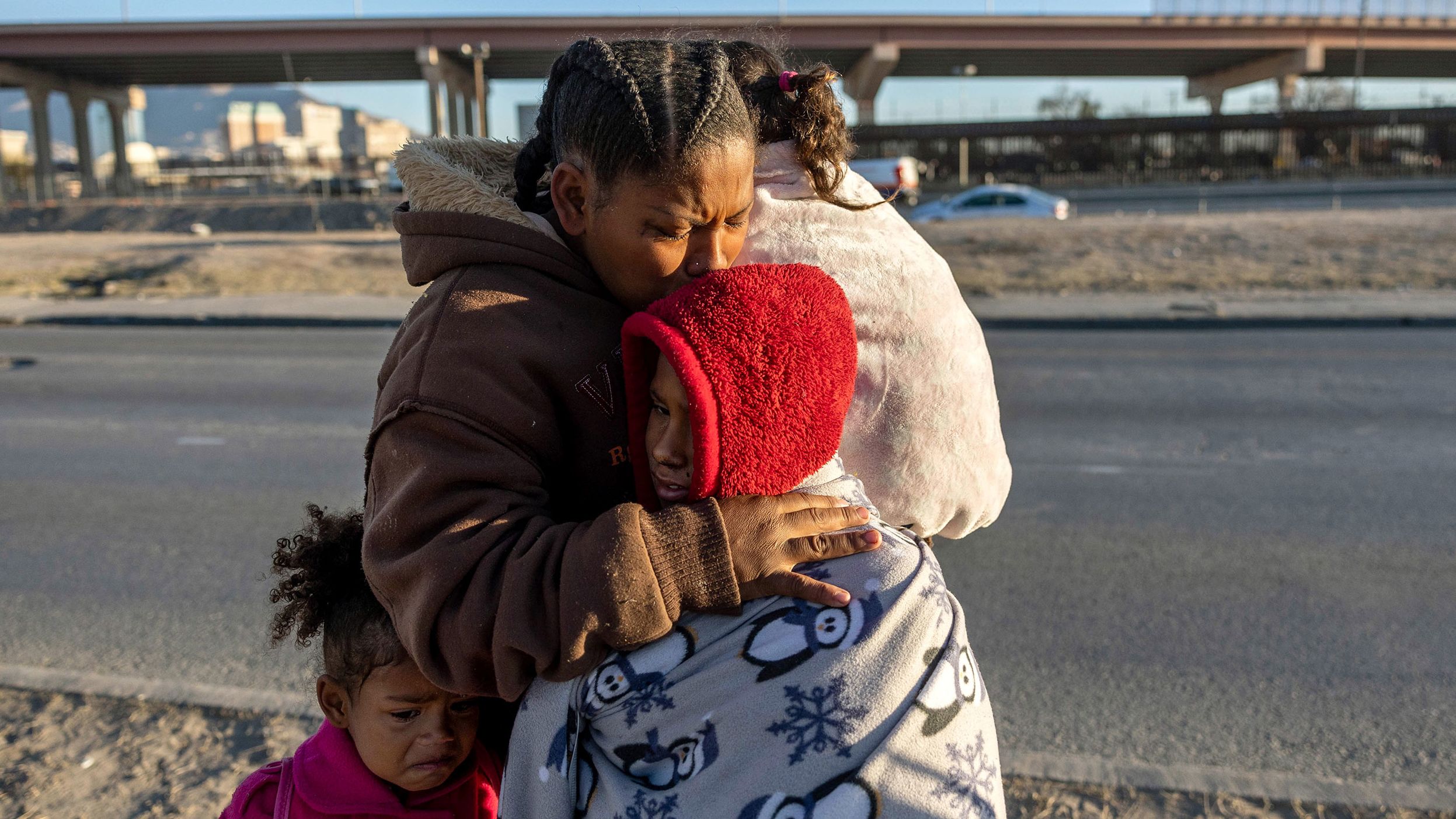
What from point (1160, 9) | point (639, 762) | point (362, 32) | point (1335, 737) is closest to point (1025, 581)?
point (1335, 737)

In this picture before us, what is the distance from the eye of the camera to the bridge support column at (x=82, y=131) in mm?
49031

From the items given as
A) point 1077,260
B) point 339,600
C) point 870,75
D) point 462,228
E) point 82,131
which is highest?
point 870,75

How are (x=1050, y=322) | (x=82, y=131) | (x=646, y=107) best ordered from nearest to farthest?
(x=646, y=107) < (x=1050, y=322) < (x=82, y=131)

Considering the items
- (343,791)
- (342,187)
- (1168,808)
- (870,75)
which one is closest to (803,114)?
(343,791)

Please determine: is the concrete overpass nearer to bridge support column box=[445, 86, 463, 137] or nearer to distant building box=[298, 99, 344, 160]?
bridge support column box=[445, 86, 463, 137]

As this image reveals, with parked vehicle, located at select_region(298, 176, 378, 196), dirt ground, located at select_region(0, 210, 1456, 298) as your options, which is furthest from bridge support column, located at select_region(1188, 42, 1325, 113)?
parked vehicle, located at select_region(298, 176, 378, 196)

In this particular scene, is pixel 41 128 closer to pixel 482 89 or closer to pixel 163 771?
pixel 482 89

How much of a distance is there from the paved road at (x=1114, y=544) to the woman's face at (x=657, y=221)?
263 centimetres

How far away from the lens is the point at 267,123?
112688 mm

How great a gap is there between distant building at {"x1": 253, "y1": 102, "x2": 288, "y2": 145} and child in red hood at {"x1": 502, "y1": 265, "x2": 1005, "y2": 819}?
117 m

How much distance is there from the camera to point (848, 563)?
1427mm

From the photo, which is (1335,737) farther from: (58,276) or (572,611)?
(58,276)

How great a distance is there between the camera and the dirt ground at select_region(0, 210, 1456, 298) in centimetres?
1711

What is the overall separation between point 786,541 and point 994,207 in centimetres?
2968
